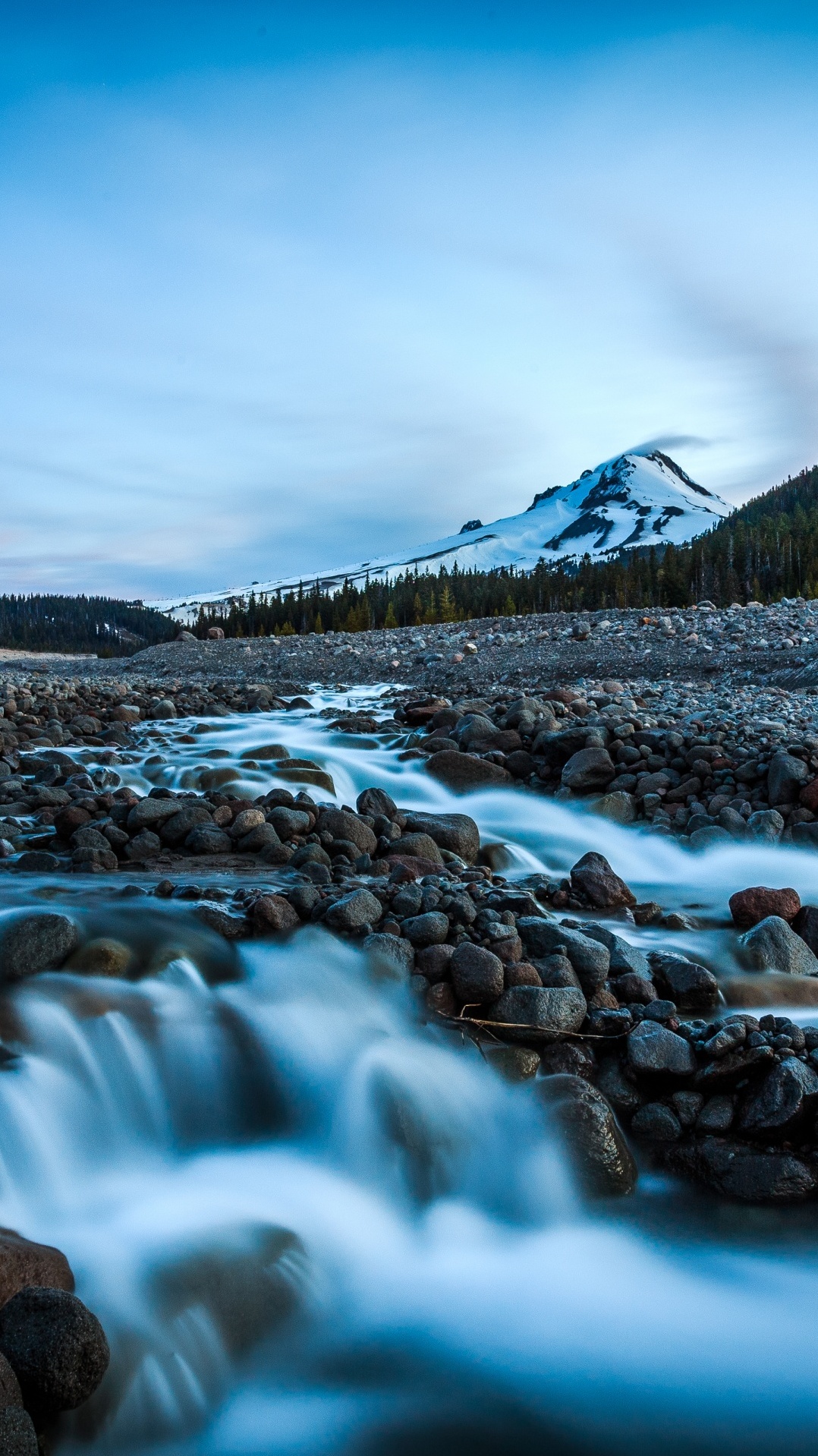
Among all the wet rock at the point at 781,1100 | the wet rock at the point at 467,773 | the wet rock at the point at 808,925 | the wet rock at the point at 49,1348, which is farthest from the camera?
the wet rock at the point at 467,773

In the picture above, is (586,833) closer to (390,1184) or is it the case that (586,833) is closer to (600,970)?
(600,970)

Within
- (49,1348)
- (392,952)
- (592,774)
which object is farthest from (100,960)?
(592,774)

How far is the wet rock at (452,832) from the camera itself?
7.85 metres

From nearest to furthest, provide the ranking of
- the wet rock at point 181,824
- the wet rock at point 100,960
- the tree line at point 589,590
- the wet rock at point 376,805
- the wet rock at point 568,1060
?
1. the wet rock at point 568,1060
2. the wet rock at point 100,960
3. the wet rock at point 181,824
4. the wet rock at point 376,805
5. the tree line at point 589,590

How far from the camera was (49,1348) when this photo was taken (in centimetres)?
262

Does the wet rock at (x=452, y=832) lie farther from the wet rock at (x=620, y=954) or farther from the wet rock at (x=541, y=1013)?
the wet rock at (x=541, y=1013)

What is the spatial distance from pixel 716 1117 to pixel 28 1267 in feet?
9.45

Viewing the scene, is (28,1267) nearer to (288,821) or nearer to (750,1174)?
(750,1174)

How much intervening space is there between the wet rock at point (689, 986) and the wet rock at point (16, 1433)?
3.64 m

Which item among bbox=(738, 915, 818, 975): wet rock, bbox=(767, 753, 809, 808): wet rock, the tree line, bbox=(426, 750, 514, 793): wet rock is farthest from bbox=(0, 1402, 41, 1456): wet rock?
the tree line

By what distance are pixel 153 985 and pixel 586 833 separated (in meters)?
5.27

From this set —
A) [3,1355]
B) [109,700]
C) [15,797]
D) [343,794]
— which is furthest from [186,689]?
[3,1355]

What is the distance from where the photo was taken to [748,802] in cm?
891

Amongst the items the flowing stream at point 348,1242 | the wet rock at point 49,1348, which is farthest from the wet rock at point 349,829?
Result: the wet rock at point 49,1348
